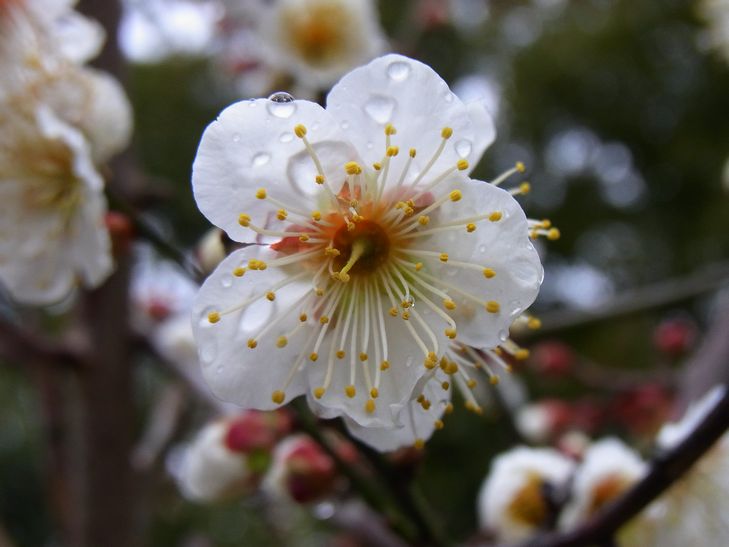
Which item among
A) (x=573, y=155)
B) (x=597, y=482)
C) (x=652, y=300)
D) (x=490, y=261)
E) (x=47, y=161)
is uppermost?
(x=490, y=261)

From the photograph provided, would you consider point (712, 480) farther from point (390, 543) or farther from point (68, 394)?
point (68, 394)

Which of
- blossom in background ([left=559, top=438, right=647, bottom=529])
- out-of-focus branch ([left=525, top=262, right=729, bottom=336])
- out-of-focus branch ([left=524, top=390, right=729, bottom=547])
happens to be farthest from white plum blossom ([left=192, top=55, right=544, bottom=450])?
out-of-focus branch ([left=525, top=262, right=729, bottom=336])

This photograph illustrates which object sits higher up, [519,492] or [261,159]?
[261,159]

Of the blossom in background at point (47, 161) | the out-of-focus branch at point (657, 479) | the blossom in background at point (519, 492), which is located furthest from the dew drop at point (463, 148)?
the blossom in background at point (519, 492)

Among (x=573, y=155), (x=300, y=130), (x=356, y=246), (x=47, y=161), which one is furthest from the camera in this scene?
(x=573, y=155)

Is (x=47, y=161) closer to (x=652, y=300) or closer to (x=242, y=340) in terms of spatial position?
(x=242, y=340)

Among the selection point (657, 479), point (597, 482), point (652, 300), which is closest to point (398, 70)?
point (657, 479)

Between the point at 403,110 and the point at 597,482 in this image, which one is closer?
the point at 403,110
